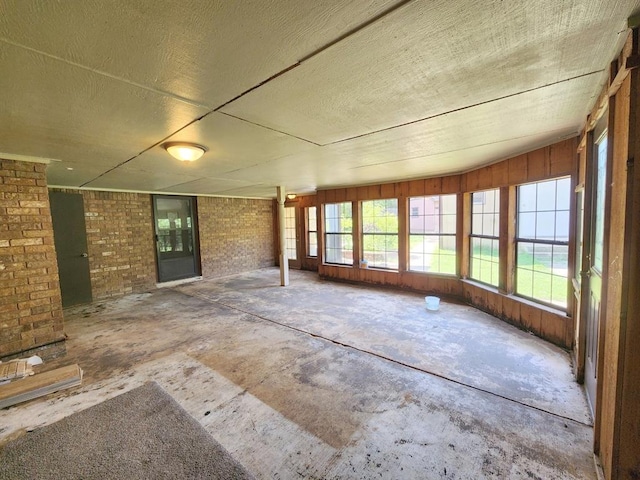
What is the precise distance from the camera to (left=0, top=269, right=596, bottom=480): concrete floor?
172cm

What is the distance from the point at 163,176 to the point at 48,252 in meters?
1.97

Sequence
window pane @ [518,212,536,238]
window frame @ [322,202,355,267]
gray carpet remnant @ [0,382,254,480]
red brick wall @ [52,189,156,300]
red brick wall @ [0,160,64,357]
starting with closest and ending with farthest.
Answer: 1. gray carpet remnant @ [0,382,254,480]
2. red brick wall @ [0,160,64,357]
3. window pane @ [518,212,536,238]
4. red brick wall @ [52,189,156,300]
5. window frame @ [322,202,355,267]

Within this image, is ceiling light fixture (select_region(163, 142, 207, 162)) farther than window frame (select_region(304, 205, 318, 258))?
No

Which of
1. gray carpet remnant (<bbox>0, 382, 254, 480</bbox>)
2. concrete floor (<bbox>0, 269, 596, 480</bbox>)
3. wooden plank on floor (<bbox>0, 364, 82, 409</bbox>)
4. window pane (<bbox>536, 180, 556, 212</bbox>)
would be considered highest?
window pane (<bbox>536, 180, 556, 212</bbox>)

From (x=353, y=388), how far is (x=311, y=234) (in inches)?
257

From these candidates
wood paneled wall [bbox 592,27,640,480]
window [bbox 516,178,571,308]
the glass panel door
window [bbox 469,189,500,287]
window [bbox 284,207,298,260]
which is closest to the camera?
wood paneled wall [bbox 592,27,640,480]

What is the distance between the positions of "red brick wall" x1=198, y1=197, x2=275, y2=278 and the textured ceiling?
4824 mm

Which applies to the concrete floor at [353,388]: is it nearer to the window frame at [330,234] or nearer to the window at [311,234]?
the window frame at [330,234]

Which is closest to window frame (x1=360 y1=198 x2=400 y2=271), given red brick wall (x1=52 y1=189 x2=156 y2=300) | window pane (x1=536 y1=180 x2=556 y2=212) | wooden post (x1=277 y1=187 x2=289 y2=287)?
wooden post (x1=277 y1=187 x2=289 y2=287)

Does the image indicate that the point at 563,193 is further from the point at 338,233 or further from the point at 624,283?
the point at 338,233

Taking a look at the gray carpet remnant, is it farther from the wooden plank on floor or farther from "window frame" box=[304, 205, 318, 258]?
"window frame" box=[304, 205, 318, 258]

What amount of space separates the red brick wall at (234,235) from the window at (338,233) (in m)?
2.72

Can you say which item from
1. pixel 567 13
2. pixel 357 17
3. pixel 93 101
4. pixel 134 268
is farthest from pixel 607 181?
pixel 134 268

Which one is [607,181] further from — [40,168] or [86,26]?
[40,168]
